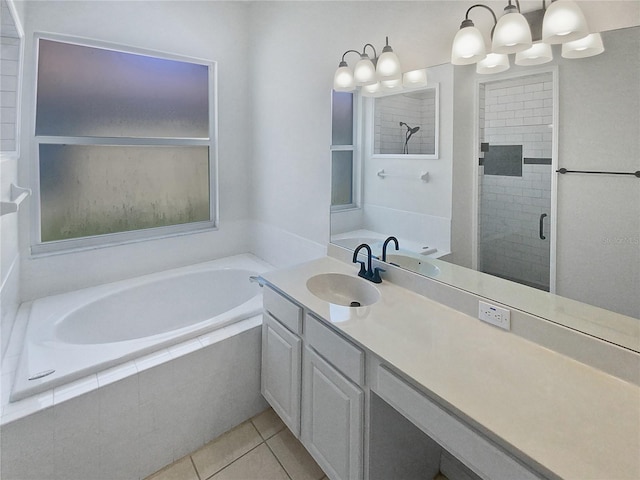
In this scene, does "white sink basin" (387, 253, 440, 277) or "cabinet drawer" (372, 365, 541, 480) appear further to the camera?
"white sink basin" (387, 253, 440, 277)

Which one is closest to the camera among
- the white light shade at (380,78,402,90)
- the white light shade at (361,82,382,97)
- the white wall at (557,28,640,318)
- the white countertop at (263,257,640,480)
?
the white countertop at (263,257,640,480)

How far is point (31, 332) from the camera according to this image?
1.89 meters

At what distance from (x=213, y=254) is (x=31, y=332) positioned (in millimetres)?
1415

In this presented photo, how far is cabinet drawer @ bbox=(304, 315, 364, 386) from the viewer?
1.29m

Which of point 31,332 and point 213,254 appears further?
point 213,254

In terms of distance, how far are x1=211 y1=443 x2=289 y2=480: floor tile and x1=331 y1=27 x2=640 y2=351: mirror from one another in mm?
1242

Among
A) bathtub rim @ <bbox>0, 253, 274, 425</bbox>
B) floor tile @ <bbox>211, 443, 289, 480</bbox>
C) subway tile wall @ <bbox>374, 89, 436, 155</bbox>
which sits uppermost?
subway tile wall @ <bbox>374, 89, 436, 155</bbox>

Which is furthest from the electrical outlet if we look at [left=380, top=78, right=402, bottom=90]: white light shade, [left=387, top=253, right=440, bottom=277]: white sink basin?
[left=380, top=78, right=402, bottom=90]: white light shade

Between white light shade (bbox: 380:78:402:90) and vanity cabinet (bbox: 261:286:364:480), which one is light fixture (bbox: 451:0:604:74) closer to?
white light shade (bbox: 380:78:402:90)

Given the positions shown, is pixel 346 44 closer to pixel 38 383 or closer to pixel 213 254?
pixel 213 254

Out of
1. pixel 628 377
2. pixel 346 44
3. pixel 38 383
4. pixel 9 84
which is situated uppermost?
pixel 346 44

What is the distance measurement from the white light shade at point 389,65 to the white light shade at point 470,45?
370 millimetres

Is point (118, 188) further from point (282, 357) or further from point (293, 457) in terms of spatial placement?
point (293, 457)

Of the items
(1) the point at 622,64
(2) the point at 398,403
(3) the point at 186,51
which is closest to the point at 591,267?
(1) the point at 622,64
